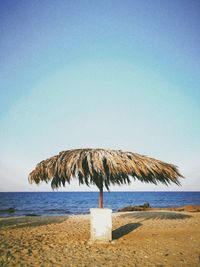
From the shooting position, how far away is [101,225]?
20.8 feet

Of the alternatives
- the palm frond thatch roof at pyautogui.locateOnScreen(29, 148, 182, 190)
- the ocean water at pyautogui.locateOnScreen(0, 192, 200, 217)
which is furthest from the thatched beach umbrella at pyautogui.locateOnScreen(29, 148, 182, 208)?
the ocean water at pyautogui.locateOnScreen(0, 192, 200, 217)

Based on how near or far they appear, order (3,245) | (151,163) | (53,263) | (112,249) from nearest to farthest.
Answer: (53,263) → (112,249) → (3,245) → (151,163)

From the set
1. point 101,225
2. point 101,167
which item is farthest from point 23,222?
point 101,167

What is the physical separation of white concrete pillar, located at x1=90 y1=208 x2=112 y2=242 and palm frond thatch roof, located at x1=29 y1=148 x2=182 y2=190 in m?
1.04

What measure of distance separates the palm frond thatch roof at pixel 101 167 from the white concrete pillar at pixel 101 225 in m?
1.04

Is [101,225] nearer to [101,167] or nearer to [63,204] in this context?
[101,167]

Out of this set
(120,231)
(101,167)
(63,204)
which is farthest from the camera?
(63,204)

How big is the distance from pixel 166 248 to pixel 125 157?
2.58 meters

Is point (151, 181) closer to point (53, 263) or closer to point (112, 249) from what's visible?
point (112, 249)

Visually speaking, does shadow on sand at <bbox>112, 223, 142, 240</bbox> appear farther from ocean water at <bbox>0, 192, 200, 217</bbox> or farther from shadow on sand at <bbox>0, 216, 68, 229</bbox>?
ocean water at <bbox>0, 192, 200, 217</bbox>

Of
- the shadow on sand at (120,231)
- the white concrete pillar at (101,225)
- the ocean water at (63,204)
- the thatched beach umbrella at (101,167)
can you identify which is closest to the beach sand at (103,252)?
the white concrete pillar at (101,225)

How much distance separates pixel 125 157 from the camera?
22.1 feet

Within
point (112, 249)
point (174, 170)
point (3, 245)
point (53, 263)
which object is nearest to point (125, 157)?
point (174, 170)

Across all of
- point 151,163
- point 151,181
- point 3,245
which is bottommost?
point 3,245
